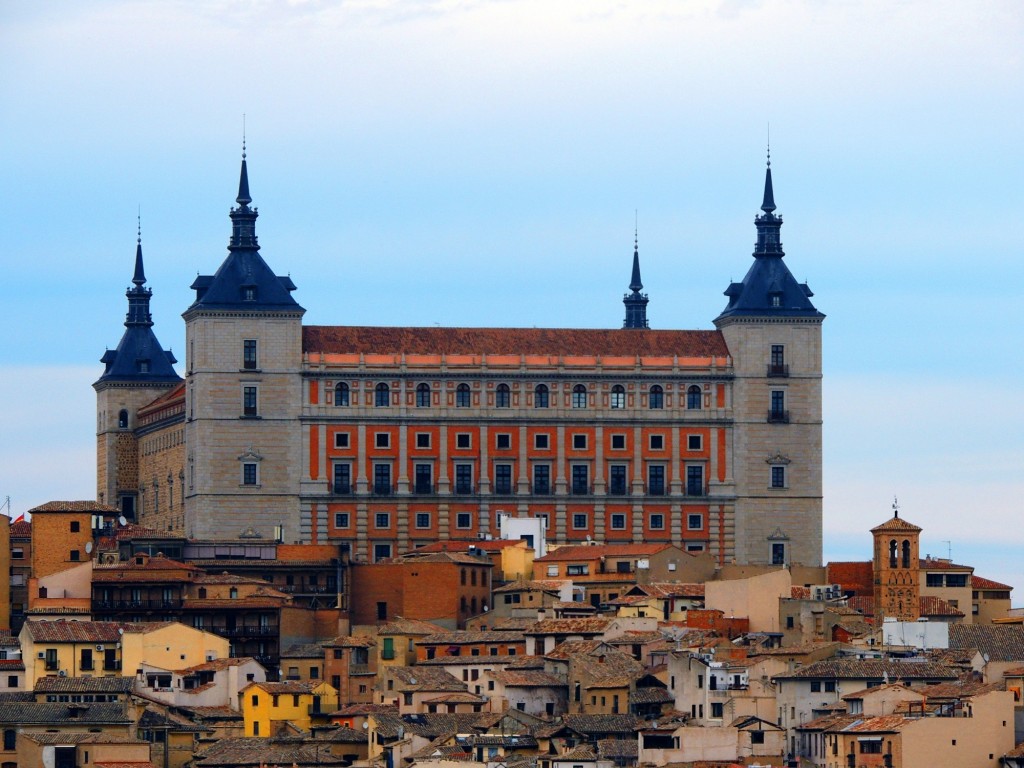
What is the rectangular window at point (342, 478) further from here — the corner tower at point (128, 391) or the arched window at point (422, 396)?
the corner tower at point (128, 391)

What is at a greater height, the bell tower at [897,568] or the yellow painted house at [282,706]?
the bell tower at [897,568]

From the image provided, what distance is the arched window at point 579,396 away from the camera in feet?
511

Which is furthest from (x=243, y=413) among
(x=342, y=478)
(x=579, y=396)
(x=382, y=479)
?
(x=579, y=396)

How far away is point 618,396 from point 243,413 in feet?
53.1

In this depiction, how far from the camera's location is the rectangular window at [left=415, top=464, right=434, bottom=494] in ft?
504

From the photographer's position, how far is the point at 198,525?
5940 inches

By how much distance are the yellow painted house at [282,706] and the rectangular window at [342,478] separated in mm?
31422

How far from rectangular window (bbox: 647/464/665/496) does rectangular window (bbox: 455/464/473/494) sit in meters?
7.63

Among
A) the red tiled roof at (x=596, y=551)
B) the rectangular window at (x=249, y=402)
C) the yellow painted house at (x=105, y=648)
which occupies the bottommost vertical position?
the yellow painted house at (x=105, y=648)

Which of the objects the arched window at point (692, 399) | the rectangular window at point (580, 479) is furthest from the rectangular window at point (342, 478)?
the arched window at point (692, 399)

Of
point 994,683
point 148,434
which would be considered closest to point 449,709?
point 994,683

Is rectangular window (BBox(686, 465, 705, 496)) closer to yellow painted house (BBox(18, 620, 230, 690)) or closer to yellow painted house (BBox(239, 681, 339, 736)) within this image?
yellow painted house (BBox(18, 620, 230, 690))

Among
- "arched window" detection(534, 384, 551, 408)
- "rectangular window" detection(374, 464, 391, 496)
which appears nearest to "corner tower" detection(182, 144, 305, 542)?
"rectangular window" detection(374, 464, 391, 496)

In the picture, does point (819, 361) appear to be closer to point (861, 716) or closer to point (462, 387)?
point (462, 387)
